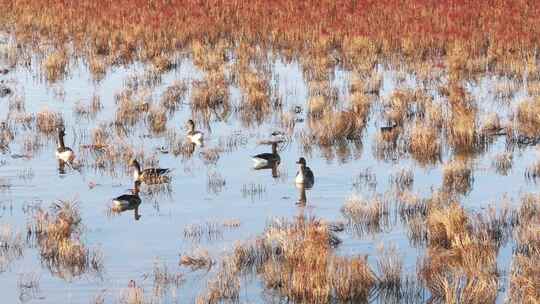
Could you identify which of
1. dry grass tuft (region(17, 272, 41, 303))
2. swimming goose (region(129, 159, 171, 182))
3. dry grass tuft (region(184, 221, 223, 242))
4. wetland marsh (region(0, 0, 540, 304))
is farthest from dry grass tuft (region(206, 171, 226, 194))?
A: dry grass tuft (region(17, 272, 41, 303))

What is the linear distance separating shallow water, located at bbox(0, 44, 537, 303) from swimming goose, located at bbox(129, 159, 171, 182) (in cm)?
20

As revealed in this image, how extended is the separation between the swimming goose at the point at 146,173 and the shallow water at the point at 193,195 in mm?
204

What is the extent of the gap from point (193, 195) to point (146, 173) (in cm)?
92

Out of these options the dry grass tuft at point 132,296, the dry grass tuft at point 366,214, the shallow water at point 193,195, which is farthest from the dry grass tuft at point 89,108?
the dry grass tuft at point 132,296

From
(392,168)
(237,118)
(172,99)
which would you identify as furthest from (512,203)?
(172,99)

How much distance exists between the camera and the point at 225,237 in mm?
12219

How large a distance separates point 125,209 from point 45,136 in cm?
547

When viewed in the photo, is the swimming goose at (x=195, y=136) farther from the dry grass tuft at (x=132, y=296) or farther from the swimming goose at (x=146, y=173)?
the dry grass tuft at (x=132, y=296)

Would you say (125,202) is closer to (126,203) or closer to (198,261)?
(126,203)

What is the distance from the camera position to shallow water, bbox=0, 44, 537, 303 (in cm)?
1081

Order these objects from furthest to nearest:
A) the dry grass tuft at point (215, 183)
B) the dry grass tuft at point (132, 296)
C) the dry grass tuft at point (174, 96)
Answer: the dry grass tuft at point (174, 96)
the dry grass tuft at point (215, 183)
the dry grass tuft at point (132, 296)

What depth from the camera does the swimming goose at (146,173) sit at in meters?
15.0

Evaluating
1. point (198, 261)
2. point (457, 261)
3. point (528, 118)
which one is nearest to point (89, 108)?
point (528, 118)

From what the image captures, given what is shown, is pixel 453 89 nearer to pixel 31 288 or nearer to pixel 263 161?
pixel 263 161
